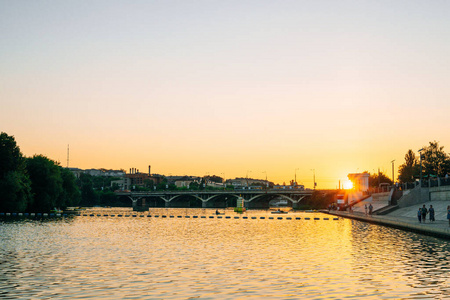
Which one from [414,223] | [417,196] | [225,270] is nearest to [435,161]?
[417,196]

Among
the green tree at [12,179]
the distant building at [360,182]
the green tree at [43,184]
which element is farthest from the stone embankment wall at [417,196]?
the green tree at [43,184]

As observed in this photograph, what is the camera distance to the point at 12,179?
87.8 metres

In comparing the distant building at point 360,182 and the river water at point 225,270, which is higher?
the distant building at point 360,182

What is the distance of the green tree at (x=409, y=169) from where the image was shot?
133 meters

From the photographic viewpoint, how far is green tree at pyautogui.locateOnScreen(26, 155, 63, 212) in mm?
100688

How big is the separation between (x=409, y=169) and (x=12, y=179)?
107 m

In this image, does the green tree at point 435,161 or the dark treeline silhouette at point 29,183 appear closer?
the dark treeline silhouette at point 29,183

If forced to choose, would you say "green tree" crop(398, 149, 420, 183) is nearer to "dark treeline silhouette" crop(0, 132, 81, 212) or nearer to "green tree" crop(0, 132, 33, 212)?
"dark treeline silhouette" crop(0, 132, 81, 212)

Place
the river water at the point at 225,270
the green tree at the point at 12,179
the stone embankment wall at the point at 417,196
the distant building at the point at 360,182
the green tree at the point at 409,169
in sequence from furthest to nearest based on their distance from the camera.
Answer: the green tree at the point at 409,169 → the distant building at the point at 360,182 → the green tree at the point at 12,179 → the stone embankment wall at the point at 417,196 → the river water at the point at 225,270

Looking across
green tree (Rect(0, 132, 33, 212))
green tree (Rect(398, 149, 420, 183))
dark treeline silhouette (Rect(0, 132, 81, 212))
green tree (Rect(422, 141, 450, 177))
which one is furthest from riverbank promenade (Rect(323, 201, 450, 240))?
dark treeline silhouette (Rect(0, 132, 81, 212))

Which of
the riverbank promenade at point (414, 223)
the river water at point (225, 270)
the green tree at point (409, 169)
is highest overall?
the green tree at point (409, 169)

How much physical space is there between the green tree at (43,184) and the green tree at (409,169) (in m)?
83.2

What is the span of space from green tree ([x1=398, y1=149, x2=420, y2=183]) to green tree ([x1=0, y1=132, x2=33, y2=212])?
88.3m

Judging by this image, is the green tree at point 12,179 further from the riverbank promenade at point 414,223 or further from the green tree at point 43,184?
the riverbank promenade at point 414,223
